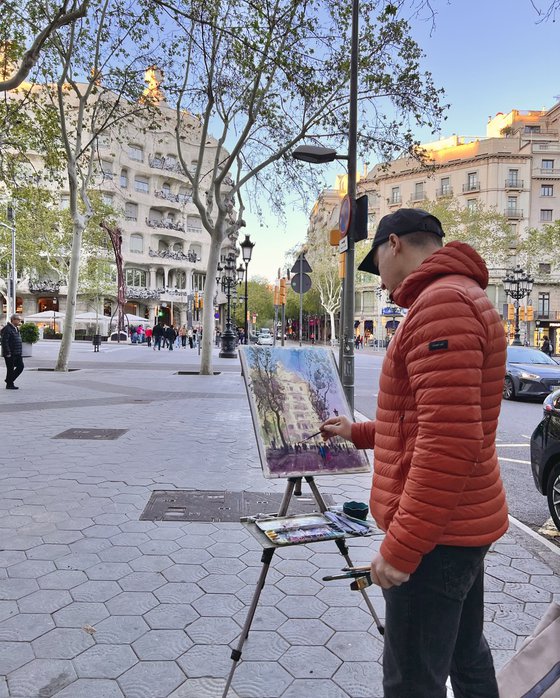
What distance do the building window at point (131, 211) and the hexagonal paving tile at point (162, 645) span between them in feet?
202

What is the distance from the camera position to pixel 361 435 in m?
2.27

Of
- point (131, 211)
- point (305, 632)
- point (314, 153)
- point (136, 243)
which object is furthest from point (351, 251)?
point (131, 211)

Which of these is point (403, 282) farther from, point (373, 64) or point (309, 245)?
point (309, 245)

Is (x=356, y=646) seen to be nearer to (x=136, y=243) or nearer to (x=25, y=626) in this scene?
(x=25, y=626)

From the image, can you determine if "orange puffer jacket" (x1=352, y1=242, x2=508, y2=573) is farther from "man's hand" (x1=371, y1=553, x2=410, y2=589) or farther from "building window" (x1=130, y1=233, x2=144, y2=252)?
"building window" (x1=130, y1=233, x2=144, y2=252)

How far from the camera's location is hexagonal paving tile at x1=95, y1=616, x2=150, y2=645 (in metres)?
2.68

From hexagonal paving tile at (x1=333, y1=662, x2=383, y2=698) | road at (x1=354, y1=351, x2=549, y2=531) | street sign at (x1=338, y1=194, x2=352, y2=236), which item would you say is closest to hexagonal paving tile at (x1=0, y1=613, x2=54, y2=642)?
hexagonal paving tile at (x1=333, y1=662, x2=383, y2=698)

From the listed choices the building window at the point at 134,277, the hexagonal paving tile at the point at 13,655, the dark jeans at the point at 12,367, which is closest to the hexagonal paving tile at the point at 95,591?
the hexagonal paving tile at the point at 13,655

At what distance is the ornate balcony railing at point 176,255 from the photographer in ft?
203

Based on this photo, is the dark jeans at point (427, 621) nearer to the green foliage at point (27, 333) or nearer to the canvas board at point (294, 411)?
the canvas board at point (294, 411)

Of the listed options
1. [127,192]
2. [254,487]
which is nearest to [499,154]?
[127,192]

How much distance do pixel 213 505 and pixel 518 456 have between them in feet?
16.5

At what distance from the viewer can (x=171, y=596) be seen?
314 centimetres

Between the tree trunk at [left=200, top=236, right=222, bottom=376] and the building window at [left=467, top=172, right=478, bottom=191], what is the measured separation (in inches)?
1936
